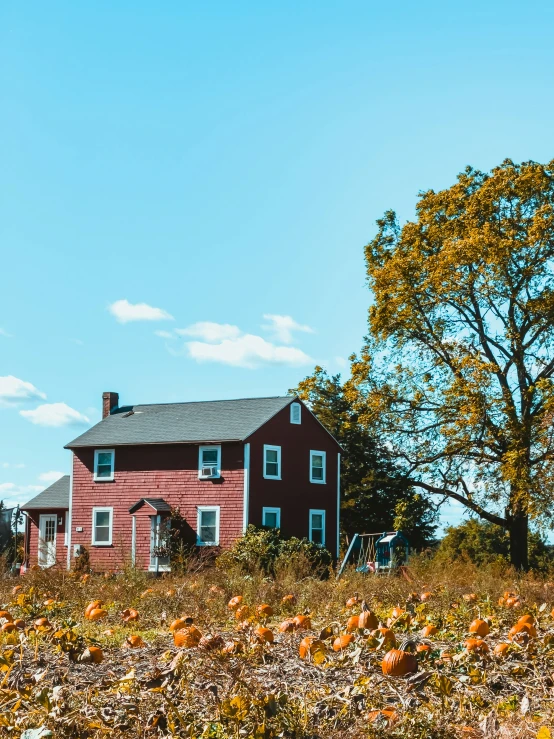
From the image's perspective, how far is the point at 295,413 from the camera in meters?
36.2

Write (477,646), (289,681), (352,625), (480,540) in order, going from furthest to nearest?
(480,540), (352,625), (477,646), (289,681)

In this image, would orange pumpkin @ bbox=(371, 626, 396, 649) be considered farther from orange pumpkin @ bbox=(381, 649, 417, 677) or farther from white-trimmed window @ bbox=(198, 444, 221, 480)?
white-trimmed window @ bbox=(198, 444, 221, 480)

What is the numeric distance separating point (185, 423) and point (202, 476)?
277cm

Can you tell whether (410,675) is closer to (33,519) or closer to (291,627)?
(291,627)

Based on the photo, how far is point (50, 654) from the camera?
18.2 feet

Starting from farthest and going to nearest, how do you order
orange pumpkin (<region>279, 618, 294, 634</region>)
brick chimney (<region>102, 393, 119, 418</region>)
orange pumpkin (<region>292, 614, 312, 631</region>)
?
1. brick chimney (<region>102, 393, 119, 418</region>)
2. orange pumpkin (<region>292, 614, 312, 631</region>)
3. orange pumpkin (<region>279, 618, 294, 634</region>)

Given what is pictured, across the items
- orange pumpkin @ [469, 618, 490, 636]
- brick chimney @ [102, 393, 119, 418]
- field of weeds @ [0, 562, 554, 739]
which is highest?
brick chimney @ [102, 393, 119, 418]

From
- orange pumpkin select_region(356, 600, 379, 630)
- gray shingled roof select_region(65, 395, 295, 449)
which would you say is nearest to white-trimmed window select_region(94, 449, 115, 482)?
gray shingled roof select_region(65, 395, 295, 449)

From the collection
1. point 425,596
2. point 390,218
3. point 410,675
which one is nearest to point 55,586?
point 425,596

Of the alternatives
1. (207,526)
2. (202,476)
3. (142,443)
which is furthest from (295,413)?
(142,443)

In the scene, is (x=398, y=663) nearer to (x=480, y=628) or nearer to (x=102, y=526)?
(x=480, y=628)

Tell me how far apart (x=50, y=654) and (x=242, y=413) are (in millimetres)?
30324

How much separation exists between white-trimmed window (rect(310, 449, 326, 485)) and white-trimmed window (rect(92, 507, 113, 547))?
330 inches

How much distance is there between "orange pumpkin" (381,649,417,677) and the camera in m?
4.84
